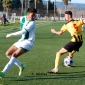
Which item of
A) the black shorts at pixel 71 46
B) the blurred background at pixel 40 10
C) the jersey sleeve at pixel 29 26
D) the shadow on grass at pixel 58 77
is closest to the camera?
the jersey sleeve at pixel 29 26

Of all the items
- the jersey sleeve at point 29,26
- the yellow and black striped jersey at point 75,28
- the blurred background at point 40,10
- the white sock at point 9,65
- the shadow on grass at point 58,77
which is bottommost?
the blurred background at point 40,10

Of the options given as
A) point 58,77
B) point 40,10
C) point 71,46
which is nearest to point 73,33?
point 71,46

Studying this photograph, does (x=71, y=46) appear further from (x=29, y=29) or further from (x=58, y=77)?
(x=29, y=29)

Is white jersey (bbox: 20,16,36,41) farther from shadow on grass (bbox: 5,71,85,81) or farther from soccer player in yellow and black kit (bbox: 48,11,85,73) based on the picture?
soccer player in yellow and black kit (bbox: 48,11,85,73)

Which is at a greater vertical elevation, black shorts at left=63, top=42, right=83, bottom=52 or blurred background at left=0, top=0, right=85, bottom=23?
black shorts at left=63, top=42, right=83, bottom=52

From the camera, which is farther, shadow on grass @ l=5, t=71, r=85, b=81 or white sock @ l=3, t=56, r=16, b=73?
shadow on grass @ l=5, t=71, r=85, b=81

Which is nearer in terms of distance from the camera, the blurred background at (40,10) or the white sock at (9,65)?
the white sock at (9,65)

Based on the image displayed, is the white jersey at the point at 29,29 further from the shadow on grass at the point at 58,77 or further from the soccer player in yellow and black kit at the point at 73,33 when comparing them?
the soccer player in yellow and black kit at the point at 73,33

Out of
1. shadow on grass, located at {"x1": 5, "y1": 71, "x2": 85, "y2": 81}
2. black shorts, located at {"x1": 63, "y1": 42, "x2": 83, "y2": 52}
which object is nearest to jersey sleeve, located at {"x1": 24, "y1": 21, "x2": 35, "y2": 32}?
shadow on grass, located at {"x1": 5, "y1": 71, "x2": 85, "y2": 81}

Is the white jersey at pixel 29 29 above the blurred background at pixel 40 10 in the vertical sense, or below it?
above

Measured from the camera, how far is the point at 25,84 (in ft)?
29.5

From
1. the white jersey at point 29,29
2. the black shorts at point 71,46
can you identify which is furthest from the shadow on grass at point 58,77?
the white jersey at point 29,29

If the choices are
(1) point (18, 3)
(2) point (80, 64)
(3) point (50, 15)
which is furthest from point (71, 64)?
(1) point (18, 3)

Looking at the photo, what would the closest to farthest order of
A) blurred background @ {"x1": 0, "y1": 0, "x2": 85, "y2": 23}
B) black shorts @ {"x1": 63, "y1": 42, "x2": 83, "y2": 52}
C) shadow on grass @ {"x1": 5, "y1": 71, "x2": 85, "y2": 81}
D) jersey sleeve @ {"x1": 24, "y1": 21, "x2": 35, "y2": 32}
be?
jersey sleeve @ {"x1": 24, "y1": 21, "x2": 35, "y2": 32} < shadow on grass @ {"x1": 5, "y1": 71, "x2": 85, "y2": 81} < black shorts @ {"x1": 63, "y1": 42, "x2": 83, "y2": 52} < blurred background @ {"x1": 0, "y1": 0, "x2": 85, "y2": 23}
